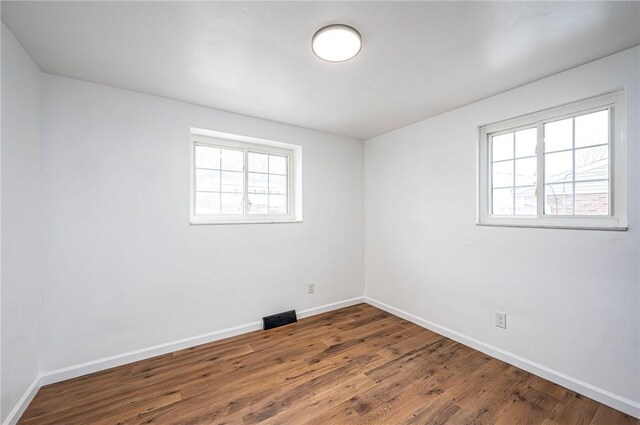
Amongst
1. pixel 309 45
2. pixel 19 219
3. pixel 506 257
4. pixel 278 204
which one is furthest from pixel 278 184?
pixel 506 257

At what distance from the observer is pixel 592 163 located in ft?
6.40

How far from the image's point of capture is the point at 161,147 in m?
2.44

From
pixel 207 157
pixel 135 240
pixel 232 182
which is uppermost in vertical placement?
pixel 207 157

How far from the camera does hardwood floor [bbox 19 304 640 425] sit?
1.68m

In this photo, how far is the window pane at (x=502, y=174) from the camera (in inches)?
95.9

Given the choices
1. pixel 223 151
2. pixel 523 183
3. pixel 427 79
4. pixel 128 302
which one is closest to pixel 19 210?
Answer: pixel 128 302

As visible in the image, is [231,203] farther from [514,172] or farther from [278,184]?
[514,172]

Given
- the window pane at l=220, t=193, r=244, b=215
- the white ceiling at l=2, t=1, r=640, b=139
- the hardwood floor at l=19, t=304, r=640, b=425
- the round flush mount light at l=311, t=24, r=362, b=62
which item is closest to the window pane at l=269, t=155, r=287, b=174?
the window pane at l=220, t=193, r=244, b=215

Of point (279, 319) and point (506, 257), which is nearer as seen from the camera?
point (506, 257)

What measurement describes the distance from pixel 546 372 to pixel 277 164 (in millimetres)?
3228

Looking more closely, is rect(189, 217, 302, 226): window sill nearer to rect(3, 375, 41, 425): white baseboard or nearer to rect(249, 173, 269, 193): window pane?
rect(249, 173, 269, 193): window pane

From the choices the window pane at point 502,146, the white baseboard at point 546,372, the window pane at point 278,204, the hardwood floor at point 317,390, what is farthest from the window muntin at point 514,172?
the window pane at point 278,204

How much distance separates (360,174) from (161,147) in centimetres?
251

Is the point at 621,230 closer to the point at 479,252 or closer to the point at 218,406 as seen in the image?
the point at 479,252
